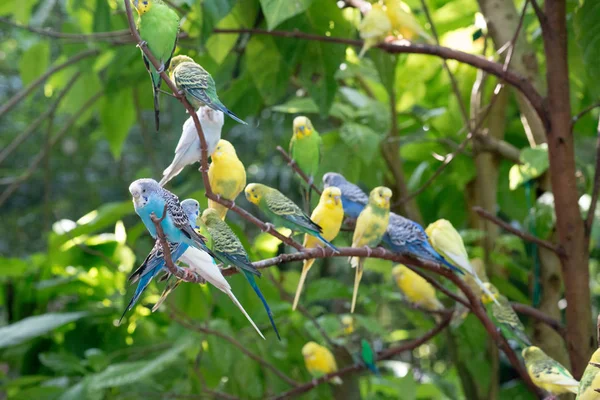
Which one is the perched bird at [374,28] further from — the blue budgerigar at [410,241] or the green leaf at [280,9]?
the blue budgerigar at [410,241]

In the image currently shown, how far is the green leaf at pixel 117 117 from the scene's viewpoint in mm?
1939

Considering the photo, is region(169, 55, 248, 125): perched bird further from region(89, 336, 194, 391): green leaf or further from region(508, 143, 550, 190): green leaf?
region(89, 336, 194, 391): green leaf

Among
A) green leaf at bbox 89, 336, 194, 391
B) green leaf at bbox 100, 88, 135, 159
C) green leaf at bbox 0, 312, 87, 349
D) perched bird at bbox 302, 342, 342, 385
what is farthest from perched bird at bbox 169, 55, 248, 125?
green leaf at bbox 100, 88, 135, 159

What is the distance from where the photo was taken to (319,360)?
1.58 meters

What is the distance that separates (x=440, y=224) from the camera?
1.15m

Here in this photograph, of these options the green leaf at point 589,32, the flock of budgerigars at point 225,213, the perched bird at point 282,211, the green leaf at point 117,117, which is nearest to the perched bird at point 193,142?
the flock of budgerigars at point 225,213

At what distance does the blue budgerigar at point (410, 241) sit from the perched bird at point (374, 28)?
10.7 inches

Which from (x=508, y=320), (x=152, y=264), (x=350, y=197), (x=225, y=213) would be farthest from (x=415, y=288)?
(x=152, y=264)

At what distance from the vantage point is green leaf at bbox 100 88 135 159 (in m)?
1.94

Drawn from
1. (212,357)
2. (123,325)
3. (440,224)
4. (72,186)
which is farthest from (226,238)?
(72,186)

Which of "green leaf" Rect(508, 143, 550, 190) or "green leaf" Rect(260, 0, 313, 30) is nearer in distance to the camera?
"green leaf" Rect(260, 0, 313, 30)

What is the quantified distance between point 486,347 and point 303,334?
1.47ft

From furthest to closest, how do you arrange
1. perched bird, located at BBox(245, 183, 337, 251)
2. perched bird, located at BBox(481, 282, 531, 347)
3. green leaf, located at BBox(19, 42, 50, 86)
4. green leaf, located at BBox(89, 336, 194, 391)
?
green leaf, located at BBox(19, 42, 50, 86), green leaf, located at BBox(89, 336, 194, 391), perched bird, located at BBox(481, 282, 531, 347), perched bird, located at BBox(245, 183, 337, 251)

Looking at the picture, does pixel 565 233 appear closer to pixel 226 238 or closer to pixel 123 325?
pixel 226 238
